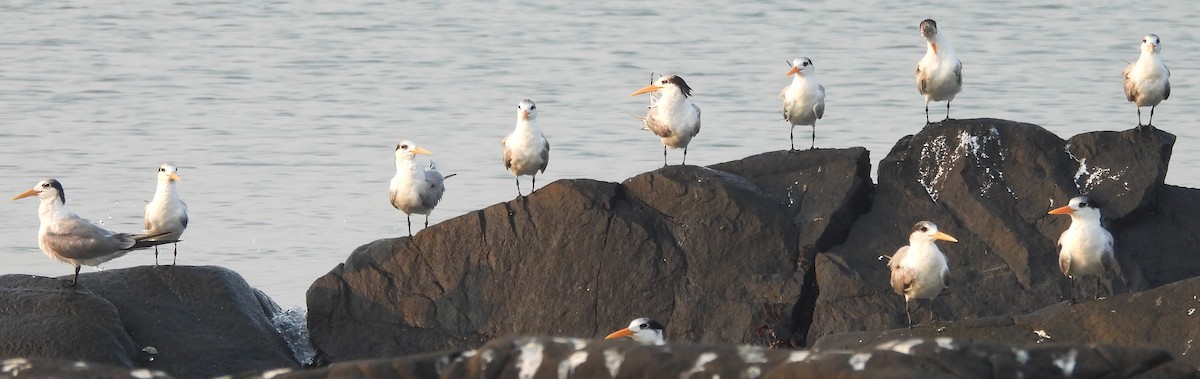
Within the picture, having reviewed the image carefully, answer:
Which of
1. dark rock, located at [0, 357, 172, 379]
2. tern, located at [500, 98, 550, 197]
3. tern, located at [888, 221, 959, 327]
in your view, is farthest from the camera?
tern, located at [500, 98, 550, 197]

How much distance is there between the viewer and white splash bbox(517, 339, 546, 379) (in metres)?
6.31

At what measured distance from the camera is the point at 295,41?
109 ft

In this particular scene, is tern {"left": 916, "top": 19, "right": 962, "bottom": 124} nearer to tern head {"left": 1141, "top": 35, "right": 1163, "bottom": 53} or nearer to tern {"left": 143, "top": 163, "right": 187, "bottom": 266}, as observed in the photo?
tern head {"left": 1141, "top": 35, "right": 1163, "bottom": 53}

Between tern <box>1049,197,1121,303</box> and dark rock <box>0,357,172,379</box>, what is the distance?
6.98 m

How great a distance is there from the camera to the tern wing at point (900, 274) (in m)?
11.7

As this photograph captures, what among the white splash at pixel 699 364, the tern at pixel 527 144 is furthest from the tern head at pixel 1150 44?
the white splash at pixel 699 364

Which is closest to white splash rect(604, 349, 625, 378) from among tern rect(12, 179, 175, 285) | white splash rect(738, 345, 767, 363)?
white splash rect(738, 345, 767, 363)

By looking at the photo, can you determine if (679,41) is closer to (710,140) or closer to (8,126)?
(710,140)

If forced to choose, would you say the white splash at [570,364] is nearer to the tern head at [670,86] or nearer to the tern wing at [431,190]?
the tern wing at [431,190]

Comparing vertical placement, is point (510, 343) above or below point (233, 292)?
above

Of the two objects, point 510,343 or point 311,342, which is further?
point 311,342

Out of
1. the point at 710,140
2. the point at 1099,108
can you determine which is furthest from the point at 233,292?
the point at 1099,108

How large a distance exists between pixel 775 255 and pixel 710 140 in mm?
10057

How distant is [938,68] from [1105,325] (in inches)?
167
